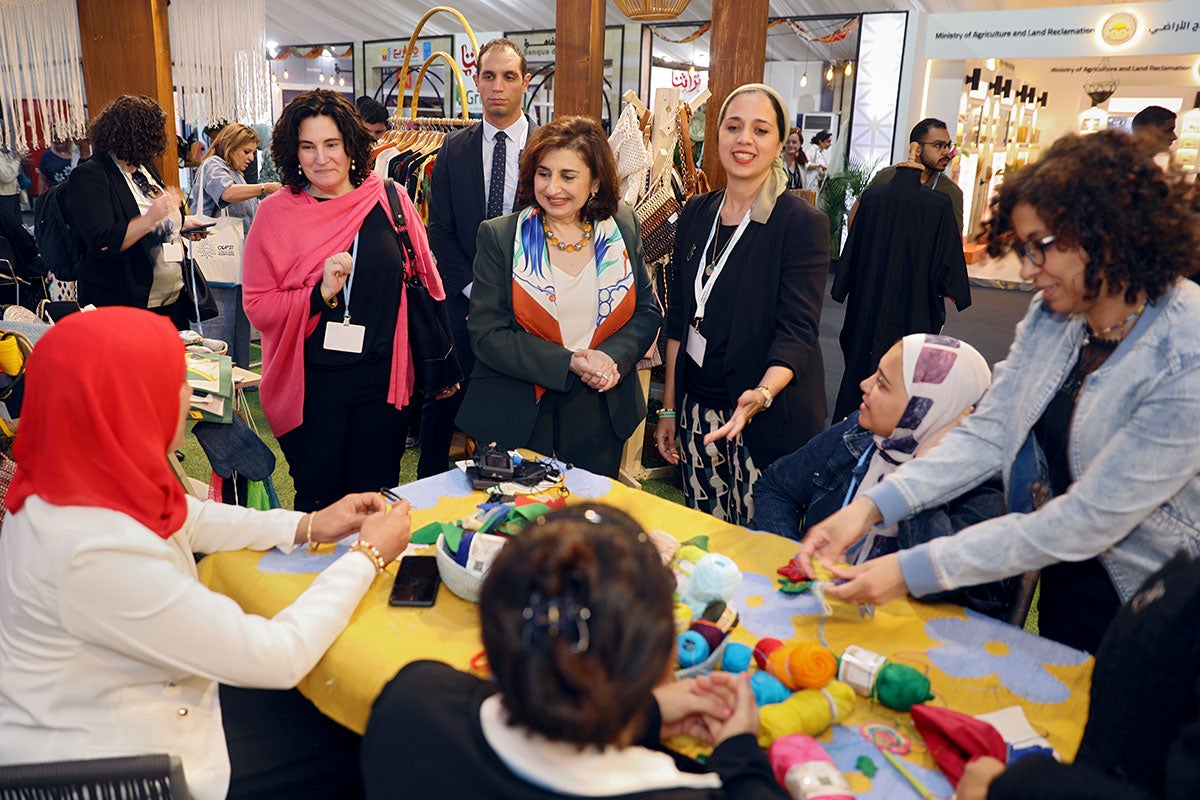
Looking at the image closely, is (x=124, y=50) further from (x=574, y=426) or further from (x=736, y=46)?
(x=574, y=426)

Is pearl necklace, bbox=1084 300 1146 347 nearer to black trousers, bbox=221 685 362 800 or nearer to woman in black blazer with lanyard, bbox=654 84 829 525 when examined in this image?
woman in black blazer with lanyard, bbox=654 84 829 525

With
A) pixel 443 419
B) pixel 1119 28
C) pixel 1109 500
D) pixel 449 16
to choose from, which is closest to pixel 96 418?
pixel 1109 500

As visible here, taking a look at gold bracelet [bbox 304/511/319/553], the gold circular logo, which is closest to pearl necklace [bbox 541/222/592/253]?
gold bracelet [bbox 304/511/319/553]

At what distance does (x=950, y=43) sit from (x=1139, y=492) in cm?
988

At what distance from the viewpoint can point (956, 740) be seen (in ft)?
3.97

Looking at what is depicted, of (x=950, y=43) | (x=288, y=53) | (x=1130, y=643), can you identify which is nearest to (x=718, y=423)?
(x=1130, y=643)

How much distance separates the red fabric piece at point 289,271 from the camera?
2.72 meters

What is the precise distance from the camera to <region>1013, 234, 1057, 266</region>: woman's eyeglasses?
1.44 meters

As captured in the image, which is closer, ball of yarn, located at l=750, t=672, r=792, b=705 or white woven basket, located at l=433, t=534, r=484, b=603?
ball of yarn, located at l=750, t=672, r=792, b=705

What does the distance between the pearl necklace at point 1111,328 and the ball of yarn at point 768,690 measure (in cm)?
85

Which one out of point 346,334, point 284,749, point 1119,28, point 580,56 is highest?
point 1119,28

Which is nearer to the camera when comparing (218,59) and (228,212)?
(218,59)

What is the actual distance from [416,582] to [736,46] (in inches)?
111

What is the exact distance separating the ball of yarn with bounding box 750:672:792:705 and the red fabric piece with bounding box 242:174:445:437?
6.24ft
